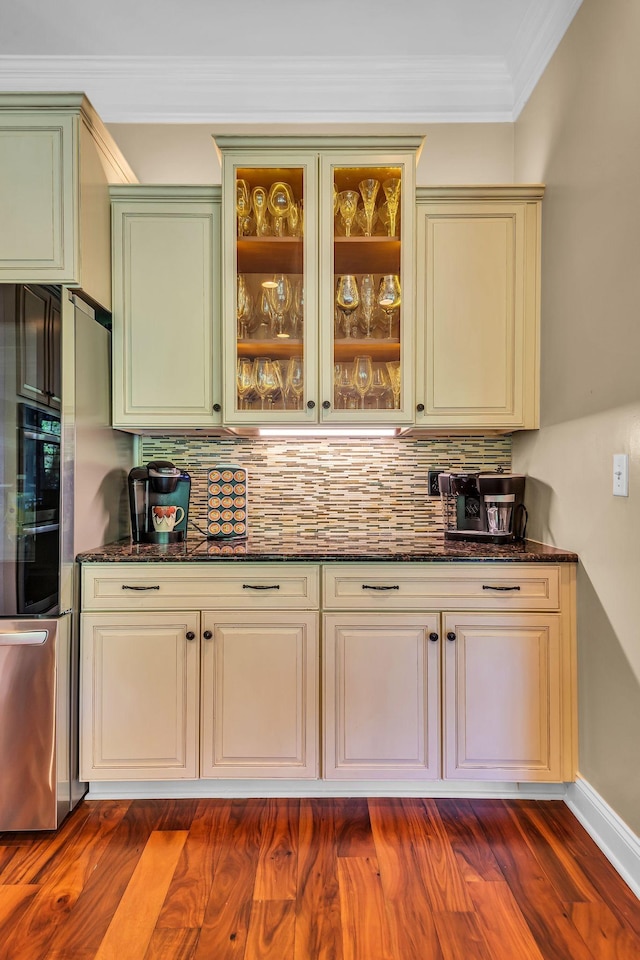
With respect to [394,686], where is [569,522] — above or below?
above

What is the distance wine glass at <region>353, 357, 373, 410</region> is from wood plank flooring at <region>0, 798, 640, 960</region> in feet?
5.06

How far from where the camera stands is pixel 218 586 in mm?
2035

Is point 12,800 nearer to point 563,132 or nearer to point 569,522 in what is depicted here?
point 569,522

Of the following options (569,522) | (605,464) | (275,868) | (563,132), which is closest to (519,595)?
(569,522)

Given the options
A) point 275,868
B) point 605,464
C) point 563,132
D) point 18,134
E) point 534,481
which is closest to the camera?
point 275,868

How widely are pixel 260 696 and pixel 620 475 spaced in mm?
1409

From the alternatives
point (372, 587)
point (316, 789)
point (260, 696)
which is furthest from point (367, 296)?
point (316, 789)

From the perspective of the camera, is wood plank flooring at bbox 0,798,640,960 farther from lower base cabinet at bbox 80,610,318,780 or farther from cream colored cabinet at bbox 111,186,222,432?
cream colored cabinet at bbox 111,186,222,432

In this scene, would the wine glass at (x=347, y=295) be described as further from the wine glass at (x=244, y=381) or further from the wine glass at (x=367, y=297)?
the wine glass at (x=244, y=381)

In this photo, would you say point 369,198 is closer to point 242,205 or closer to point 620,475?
point 242,205

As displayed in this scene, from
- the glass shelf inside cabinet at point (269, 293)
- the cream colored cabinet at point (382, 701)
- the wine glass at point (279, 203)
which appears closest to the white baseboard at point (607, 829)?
the cream colored cabinet at point (382, 701)

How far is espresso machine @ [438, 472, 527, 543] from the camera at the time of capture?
2.27m

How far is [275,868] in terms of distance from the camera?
1.69 metres

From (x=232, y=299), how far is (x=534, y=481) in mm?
1459
